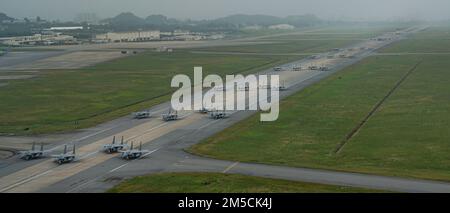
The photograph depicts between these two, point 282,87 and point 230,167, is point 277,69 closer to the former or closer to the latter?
point 282,87

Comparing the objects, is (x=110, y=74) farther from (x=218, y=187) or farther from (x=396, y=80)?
(x=218, y=187)

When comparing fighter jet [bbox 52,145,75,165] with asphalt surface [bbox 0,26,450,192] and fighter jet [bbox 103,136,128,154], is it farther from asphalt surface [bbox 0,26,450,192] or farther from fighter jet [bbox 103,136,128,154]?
fighter jet [bbox 103,136,128,154]

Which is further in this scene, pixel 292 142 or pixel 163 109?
pixel 163 109

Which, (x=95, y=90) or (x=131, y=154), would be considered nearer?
(x=131, y=154)

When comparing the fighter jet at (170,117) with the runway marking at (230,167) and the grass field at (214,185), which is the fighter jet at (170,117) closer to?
the runway marking at (230,167)

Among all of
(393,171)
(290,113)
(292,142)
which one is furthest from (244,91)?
(393,171)

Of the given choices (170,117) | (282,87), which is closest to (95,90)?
(282,87)
